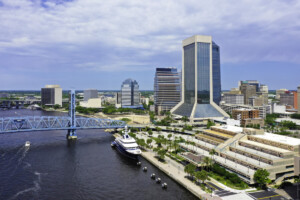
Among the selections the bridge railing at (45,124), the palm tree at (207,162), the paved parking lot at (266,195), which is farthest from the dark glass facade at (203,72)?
the paved parking lot at (266,195)

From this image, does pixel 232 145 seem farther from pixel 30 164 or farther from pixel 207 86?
pixel 207 86

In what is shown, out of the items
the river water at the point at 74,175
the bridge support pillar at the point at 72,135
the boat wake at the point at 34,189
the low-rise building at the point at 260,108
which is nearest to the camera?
the boat wake at the point at 34,189

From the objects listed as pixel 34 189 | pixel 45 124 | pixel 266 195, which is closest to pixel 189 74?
pixel 45 124

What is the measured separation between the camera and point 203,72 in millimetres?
144750

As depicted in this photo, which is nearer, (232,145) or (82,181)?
(82,181)

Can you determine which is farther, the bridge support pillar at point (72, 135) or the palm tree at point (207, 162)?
the bridge support pillar at point (72, 135)

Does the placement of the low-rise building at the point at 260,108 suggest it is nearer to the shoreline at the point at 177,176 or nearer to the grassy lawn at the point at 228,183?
the shoreline at the point at 177,176

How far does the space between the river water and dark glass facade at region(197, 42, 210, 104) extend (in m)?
75.0

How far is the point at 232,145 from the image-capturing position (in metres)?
66.2

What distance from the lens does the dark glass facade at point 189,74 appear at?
14588cm

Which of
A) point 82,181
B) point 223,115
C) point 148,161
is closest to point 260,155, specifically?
point 148,161

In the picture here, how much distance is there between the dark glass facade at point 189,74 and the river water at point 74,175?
7488 centimetres

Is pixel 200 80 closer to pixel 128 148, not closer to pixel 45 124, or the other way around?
pixel 128 148

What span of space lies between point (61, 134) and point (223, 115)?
292 feet
